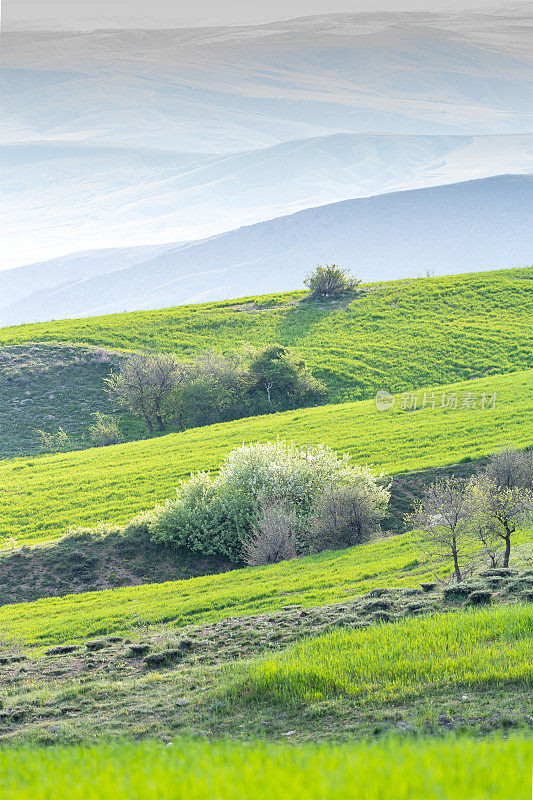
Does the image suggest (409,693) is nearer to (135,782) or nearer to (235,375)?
(135,782)

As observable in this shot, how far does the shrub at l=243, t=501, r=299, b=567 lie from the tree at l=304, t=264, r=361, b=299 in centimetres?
5590

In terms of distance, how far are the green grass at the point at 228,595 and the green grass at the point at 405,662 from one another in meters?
7.33

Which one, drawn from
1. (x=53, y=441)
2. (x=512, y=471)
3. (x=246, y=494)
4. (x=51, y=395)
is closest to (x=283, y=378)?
(x=53, y=441)

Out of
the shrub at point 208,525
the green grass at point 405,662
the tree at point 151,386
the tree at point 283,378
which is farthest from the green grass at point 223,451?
the green grass at point 405,662

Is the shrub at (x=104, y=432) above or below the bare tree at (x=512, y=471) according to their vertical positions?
above

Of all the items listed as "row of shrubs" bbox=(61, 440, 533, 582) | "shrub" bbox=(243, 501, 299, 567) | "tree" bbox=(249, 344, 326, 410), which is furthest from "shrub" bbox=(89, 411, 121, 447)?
"shrub" bbox=(243, 501, 299, 567)

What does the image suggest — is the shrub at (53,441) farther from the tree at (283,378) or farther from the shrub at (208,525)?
the shrub at (208,525)

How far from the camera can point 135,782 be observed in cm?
416

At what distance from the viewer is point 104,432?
176 ft

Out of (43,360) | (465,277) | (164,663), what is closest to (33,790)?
(164,663)

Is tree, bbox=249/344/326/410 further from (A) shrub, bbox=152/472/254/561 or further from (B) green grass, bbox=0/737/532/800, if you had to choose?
(B) green grass, bbox=0/737/532/800

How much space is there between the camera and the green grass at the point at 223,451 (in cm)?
3481

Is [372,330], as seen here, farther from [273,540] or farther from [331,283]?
[273,540]

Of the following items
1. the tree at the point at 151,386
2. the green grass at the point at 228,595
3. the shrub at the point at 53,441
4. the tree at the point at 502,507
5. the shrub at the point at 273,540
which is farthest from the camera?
the tree at the point at 151,386
